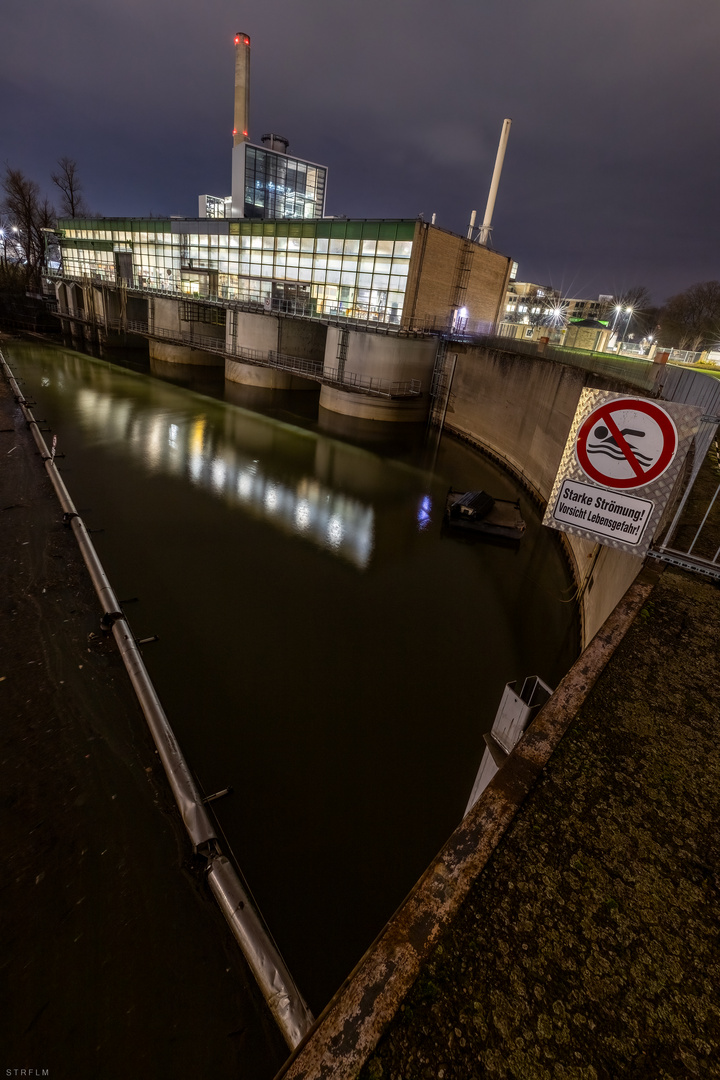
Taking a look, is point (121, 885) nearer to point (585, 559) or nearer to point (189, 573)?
point (189, 573)

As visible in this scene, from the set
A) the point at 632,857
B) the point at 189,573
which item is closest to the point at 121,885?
the point at 632,857

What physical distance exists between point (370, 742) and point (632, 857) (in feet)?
17.4

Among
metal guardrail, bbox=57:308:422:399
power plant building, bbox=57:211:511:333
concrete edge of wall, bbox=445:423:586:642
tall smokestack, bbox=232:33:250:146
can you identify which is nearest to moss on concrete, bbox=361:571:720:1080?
concrete edge of wall, bbox=445:423:586:642

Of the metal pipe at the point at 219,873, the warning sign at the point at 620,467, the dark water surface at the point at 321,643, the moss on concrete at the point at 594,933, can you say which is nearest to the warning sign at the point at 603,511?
the warning sign at the point at 620,467

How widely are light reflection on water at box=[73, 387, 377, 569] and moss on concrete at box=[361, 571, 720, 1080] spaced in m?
9.95

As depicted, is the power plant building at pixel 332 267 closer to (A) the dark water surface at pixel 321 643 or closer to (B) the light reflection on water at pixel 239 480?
(B) the light reflection on water at pixel 239 480

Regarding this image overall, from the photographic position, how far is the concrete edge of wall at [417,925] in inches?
69.4

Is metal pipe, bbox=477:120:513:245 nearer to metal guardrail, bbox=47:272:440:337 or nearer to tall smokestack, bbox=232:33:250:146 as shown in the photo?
metal guardrail, bbox=47:272:440:337

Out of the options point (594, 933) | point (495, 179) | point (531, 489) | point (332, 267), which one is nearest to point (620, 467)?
point (594, 933)

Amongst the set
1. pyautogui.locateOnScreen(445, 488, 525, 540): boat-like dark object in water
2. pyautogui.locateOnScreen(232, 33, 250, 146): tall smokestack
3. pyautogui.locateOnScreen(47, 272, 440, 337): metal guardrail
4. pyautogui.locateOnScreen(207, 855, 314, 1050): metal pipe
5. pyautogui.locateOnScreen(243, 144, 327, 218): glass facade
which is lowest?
pyautogui.locateOnScreen(207, 855, 314, 1050): metal pipe

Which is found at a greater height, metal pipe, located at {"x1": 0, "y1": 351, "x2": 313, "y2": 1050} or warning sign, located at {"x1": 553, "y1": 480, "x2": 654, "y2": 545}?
warning sign, located at {"x1": 553, "y1": 480, "x2": 654, "y2": 545}

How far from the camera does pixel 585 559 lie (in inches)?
479

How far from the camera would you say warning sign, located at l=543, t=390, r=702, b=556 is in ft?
13.5

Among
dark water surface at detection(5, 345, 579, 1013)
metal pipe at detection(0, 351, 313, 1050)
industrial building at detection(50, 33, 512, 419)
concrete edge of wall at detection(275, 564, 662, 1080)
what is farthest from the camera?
industrial building at detection(50, 33, 512, 419)
